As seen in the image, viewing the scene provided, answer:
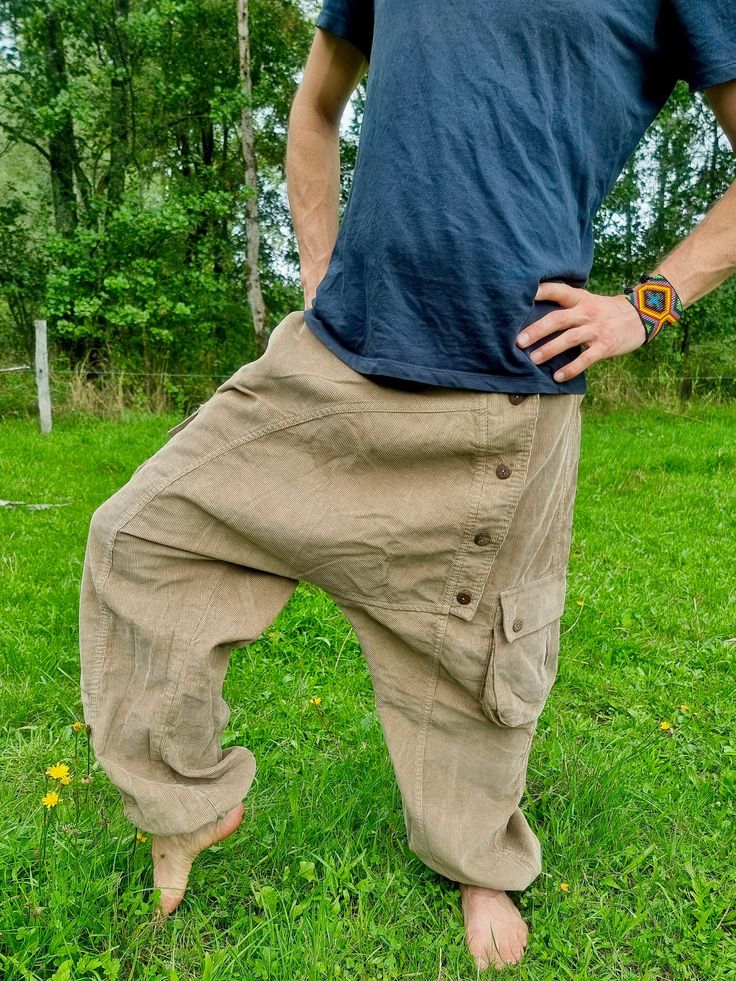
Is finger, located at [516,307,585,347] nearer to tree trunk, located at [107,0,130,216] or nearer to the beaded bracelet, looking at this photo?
the beaded bracelet

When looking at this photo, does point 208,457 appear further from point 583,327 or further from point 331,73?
point 331,73

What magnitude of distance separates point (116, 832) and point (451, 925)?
795mm

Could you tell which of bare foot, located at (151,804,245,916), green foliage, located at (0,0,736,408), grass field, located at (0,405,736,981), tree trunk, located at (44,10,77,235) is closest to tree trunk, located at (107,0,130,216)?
green foliage, located at (0,0,736,408)

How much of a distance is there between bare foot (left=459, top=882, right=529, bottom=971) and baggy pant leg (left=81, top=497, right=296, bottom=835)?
0.69m

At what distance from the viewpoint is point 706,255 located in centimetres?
145

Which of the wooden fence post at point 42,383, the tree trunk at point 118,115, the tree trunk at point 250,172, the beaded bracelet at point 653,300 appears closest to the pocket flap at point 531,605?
the beaded bracelet at point 653,300

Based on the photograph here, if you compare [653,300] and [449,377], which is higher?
[653,300]

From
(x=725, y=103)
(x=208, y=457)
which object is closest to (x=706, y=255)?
(x=725, y=103)

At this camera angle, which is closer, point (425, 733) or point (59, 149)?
point (425, 733)

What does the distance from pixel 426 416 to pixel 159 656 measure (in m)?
0.63

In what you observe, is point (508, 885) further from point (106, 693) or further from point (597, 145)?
point (597, 145)

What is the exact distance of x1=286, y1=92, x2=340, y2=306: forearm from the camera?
176 centimetres

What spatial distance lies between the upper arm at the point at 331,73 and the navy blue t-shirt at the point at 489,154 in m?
0.34

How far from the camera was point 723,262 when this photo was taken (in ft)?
4.77
